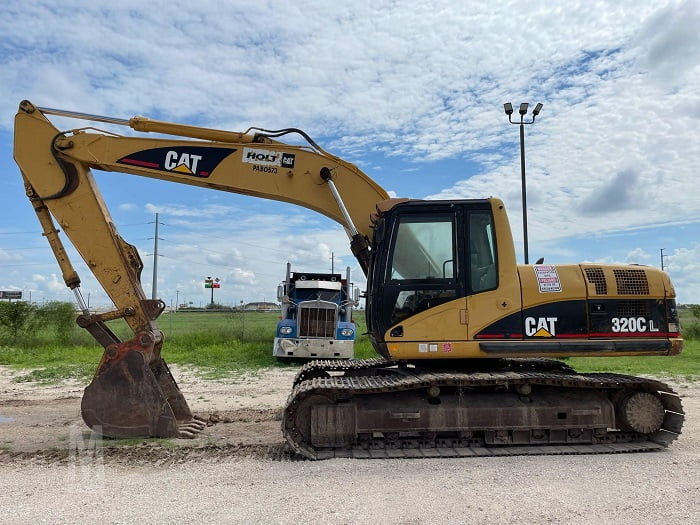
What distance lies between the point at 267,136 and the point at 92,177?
2.39m

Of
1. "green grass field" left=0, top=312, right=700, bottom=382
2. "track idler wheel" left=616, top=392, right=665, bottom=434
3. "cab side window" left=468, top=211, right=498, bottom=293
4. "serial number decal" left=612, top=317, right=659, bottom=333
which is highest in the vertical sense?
"cab side window" left=468, top=211, right=498, bottom=293

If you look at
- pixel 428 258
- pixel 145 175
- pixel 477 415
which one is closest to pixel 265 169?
pixel 145 175

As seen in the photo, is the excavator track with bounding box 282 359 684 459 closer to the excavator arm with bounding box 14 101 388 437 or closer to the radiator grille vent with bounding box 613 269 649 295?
the radiator grille vent with bounding box 613 269 649 295

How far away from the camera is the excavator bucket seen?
23.7 feet

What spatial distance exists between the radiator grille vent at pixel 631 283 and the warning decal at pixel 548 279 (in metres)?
0.76

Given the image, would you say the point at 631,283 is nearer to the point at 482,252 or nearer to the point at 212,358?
the point at 482,252

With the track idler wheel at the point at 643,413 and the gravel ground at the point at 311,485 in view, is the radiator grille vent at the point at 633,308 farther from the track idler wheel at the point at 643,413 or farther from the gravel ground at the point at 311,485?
the gravel ground at the point at 311,485

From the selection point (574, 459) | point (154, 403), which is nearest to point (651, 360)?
point (574, 459)

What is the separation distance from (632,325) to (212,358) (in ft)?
43.1

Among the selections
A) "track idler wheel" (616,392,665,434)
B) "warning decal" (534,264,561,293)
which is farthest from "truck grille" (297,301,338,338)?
"track idler wheel" (616,392,665,434)

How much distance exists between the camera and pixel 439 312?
22.9ft

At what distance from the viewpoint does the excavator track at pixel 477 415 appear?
22.2ft

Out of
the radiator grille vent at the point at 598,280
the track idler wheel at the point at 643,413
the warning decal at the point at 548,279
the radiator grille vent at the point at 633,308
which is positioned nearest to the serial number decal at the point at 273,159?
the warning decal at the point at 548,279

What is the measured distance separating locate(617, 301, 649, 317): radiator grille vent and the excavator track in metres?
0.79
